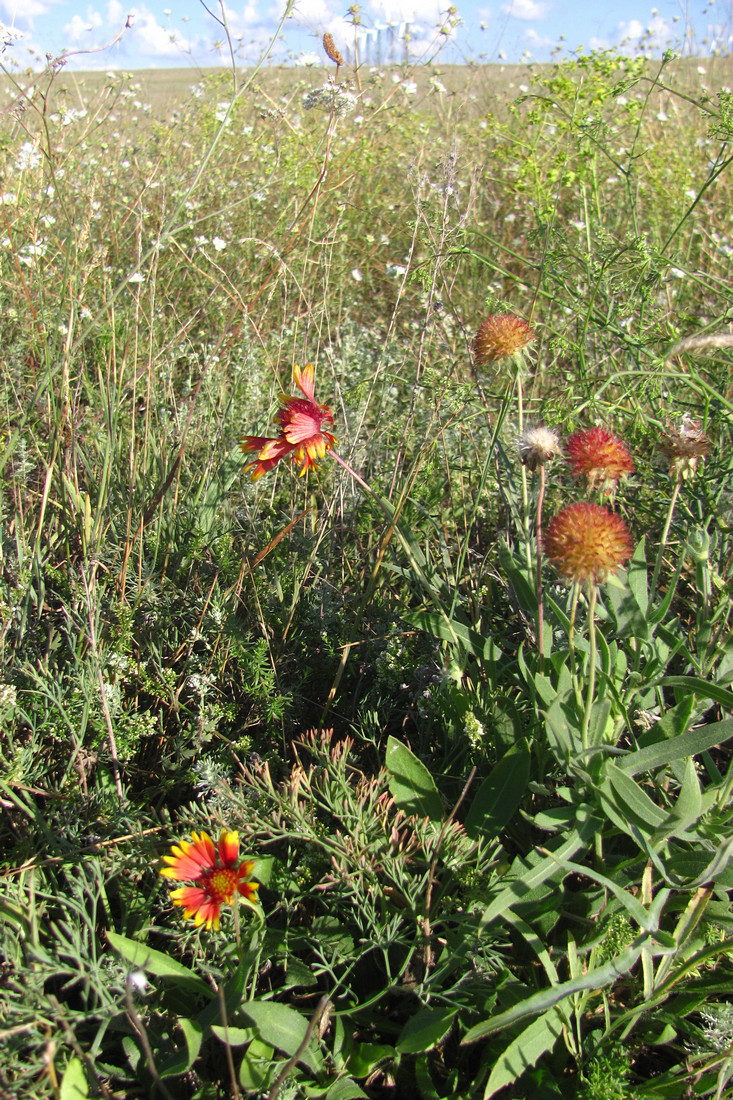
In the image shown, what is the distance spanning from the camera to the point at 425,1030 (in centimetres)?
106

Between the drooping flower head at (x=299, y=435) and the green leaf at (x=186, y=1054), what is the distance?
0.87 metres

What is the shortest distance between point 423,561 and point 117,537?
0.83 meters

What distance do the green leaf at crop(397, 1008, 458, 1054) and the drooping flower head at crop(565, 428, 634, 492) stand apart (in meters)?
0.85

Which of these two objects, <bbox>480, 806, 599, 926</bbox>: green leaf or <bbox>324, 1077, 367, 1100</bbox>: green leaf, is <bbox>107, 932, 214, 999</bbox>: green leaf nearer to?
<bbox>324, 1077, 367, 1100</bbox>: green leaf

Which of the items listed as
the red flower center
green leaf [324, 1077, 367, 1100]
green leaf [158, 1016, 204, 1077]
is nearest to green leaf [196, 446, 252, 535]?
the red flower center

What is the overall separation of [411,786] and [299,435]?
680 mm

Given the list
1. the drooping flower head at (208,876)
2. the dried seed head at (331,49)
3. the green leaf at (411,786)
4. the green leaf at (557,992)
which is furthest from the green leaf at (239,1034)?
the dried seed head at (331,49)

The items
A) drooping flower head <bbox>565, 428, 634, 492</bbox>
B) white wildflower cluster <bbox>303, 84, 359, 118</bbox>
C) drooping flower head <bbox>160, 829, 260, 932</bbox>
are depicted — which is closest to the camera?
drooping flower head <bbox>160, 829, 260, 932</bbox>

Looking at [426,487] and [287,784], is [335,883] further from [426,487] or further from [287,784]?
[426,487]

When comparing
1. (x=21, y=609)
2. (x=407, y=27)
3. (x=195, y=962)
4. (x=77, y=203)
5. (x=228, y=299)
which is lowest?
(x=195, y=962)

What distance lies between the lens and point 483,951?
111 centimetres

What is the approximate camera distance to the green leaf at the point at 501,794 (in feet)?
4.10

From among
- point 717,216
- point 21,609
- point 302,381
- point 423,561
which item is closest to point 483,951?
point 423,561

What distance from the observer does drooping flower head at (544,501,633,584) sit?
1.04 metres
